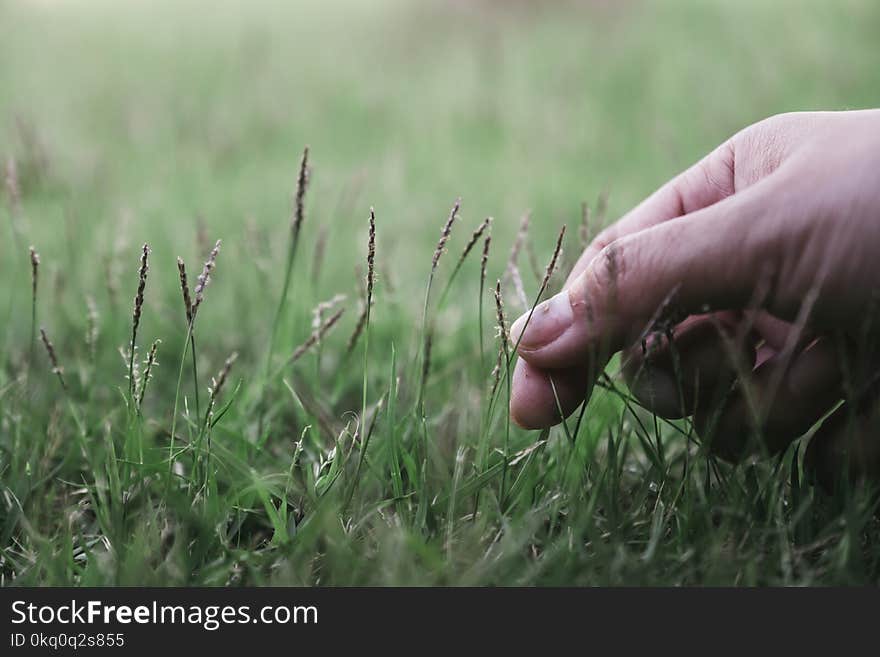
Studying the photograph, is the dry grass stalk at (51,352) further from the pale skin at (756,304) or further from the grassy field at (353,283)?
the pale skin at (756,304)

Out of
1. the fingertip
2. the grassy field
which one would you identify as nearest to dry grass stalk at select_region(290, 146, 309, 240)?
the grassy field

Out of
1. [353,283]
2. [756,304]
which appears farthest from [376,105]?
[756,304]

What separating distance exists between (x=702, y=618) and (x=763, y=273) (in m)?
0.59

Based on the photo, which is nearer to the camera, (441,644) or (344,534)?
(441,644)

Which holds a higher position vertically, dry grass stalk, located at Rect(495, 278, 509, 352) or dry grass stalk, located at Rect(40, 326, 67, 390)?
dry grass stalk, located at Rect(495, 278, 509, 352)

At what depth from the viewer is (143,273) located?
4.57 ft

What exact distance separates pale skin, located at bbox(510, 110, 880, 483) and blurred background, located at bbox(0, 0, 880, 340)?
4.06 feet

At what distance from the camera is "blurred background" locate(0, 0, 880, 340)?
4047 mm

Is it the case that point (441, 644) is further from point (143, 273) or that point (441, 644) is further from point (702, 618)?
point (143, 273)

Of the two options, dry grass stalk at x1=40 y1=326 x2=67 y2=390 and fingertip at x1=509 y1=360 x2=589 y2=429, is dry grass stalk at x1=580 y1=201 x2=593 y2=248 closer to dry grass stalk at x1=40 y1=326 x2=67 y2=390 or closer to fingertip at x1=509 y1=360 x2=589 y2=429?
fingertip at x1=509 y1=360 x2=589 y2=429

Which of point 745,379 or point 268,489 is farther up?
point 745,379

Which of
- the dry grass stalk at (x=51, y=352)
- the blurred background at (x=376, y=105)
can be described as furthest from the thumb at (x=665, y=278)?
the blurred background at (x=376, y=105)

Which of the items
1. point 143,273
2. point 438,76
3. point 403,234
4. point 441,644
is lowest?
point 441,644

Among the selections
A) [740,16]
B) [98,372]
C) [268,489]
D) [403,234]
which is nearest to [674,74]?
[740,16]
